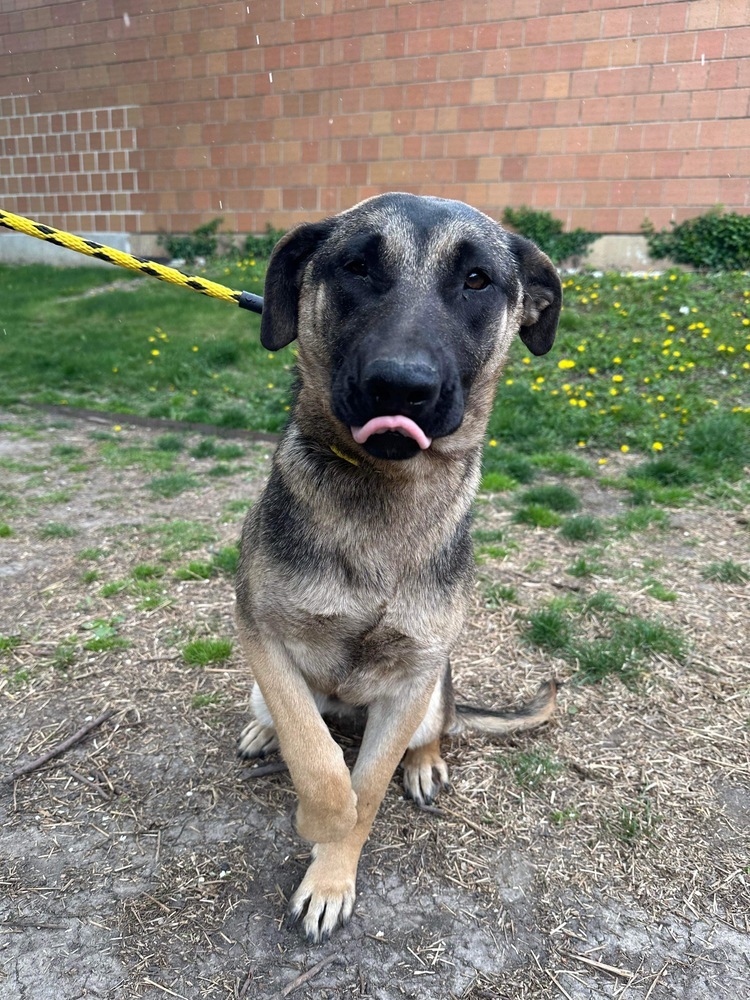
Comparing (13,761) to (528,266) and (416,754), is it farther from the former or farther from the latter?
(528,266)

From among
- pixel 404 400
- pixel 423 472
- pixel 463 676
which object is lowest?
pixel 463 676

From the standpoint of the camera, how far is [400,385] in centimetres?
180

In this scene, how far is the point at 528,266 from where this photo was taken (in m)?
2.58

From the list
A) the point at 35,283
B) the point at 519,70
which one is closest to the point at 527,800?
the point at 519,70

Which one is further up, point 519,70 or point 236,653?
point 519,70

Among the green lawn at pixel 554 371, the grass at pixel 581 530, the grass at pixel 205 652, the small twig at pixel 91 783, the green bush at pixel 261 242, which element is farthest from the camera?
the green bush at pixel 261 242

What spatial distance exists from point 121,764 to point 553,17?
34.3 ft

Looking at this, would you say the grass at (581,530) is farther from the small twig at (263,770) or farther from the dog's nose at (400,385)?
the dog's nose at (400,385)

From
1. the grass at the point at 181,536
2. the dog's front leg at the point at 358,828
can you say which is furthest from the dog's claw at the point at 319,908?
the grass at the point at 181,536

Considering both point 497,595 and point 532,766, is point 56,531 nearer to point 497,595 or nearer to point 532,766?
point 497,595

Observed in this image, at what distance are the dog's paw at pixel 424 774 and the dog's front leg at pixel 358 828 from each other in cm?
39

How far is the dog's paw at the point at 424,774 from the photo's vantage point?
2.64 metres

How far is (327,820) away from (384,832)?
46 cm

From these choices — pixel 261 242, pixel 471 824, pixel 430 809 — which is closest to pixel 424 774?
pixel 430 809
